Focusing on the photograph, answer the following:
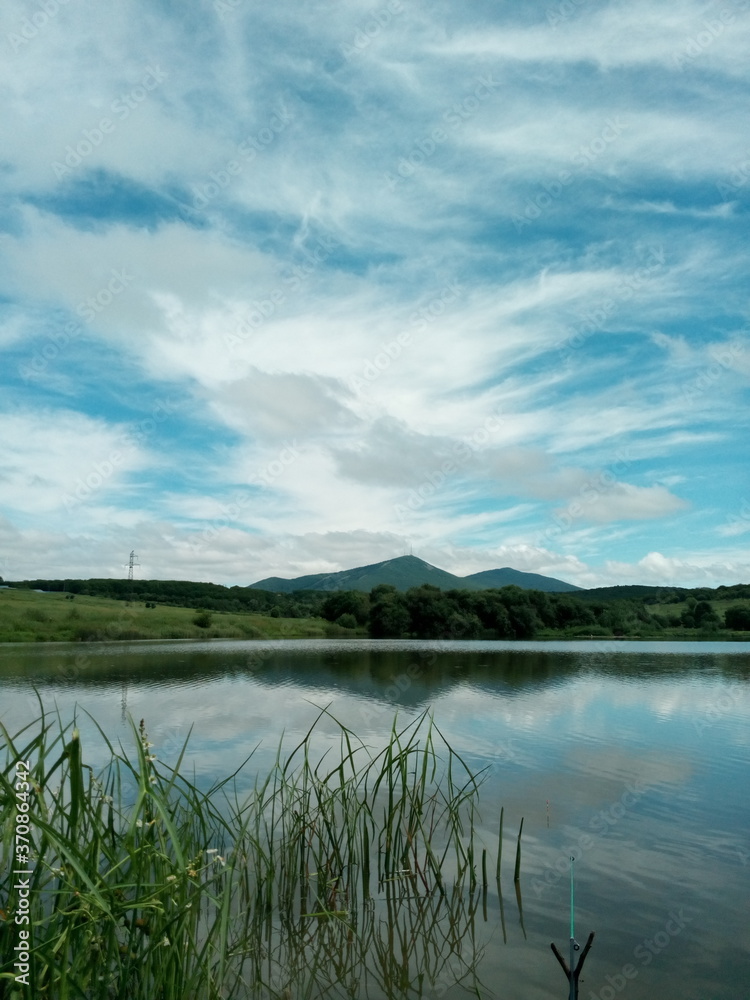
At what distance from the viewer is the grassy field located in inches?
2438

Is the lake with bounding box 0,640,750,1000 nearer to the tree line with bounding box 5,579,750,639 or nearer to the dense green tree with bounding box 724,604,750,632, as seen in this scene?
the tree line with bounding box 5,579,750,639

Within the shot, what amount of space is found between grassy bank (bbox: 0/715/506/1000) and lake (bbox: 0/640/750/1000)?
32 cm

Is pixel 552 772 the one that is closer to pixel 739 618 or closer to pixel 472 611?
pixel 472 611

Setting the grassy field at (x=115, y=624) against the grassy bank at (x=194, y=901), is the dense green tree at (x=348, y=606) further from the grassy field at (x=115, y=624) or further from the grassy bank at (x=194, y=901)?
the grassy bank at (x=194, y=901)

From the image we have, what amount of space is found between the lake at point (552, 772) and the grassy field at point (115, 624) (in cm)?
2284

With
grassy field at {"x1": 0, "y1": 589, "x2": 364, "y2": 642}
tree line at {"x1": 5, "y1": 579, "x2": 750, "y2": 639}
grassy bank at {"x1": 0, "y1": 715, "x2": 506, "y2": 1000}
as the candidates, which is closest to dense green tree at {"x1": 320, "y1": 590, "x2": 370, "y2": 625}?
tree line at {"x1": 5, "y1": 579, "x2": 750, "y2": 639}

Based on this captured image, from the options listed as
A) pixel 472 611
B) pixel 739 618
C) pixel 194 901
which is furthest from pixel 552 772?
pixel 739 618

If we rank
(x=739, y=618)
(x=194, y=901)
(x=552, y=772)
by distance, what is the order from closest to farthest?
(x=194, y=901) → (x=552, y=772) → (x=739, y=618)

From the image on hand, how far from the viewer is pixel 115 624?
220 ft

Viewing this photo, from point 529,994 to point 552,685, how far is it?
91.3 ft

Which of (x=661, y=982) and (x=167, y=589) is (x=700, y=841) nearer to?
(x=661, y=982)

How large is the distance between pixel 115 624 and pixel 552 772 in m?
59.4

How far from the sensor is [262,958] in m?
7.00

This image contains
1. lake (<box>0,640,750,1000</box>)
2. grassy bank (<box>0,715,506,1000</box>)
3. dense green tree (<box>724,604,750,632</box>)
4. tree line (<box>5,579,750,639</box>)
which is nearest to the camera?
grassy bank (<box>0,715,506,1000</box>)
